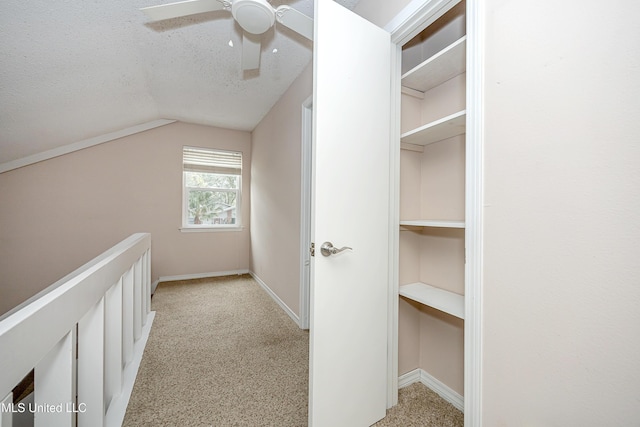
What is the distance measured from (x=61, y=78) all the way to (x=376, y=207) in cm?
260

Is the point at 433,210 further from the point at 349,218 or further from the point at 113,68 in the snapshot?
the point at 113,68

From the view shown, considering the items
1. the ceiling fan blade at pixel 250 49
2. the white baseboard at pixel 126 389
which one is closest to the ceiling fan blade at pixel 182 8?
the ceiling fan blade at pixel 250 49

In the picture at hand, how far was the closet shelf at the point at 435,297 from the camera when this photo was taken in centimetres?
120

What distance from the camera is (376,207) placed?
131 centimetres

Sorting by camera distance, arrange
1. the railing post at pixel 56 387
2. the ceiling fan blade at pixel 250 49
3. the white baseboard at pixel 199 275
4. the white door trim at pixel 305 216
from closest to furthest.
Answer: the railing post at pixel 56 387, the ceiling fan blade at pixel 250 49, the white door trim at pixel 305 216, the white baseboard at pixel 199 275

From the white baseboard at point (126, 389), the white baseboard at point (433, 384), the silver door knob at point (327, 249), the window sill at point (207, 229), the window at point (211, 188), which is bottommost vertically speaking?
the white baseboard at point (126, 389)

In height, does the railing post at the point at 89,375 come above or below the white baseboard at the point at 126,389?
above

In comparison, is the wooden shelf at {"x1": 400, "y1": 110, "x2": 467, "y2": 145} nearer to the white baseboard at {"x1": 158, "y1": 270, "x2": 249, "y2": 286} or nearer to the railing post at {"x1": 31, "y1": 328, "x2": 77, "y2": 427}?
the railing post at {"x1": 31, "y1": 328, "x2": 77, "y2": 427}

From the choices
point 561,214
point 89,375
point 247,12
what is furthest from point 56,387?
point 247,12

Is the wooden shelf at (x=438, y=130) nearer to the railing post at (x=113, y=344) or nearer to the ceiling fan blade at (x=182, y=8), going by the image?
the ceiling fan blade at (x=182, y=8)

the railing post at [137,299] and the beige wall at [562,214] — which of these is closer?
the beige wall at [562,214]

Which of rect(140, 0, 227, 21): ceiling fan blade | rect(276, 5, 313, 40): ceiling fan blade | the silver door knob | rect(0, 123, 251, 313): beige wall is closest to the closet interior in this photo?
the silver door knob

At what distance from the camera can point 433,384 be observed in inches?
60.8

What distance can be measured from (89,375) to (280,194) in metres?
2.23
